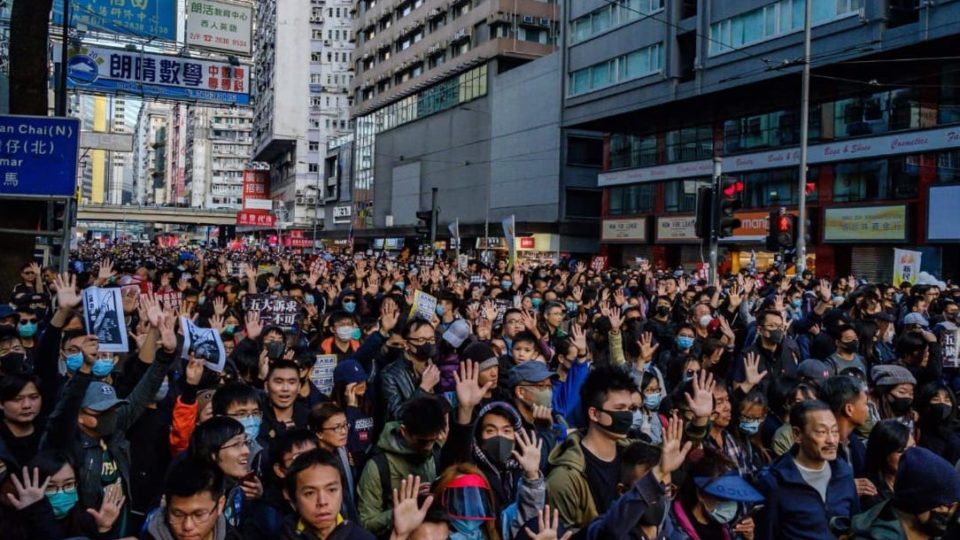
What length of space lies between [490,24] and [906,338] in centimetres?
4606

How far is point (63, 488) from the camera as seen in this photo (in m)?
3.73

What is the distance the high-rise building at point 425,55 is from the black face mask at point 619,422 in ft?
159

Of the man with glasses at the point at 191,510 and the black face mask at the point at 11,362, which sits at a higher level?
the black face mask at the point at 11,362

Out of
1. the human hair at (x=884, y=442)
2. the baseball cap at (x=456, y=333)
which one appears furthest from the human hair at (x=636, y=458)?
the baseball cap at (x=456, y=333)

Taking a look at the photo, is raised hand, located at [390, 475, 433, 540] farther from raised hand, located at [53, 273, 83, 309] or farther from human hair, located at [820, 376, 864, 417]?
raised hand, located at [53, 273, 83, 309]

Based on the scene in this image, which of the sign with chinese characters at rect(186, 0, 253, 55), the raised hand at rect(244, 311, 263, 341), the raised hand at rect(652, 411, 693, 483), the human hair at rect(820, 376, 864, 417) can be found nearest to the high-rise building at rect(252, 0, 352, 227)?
the sign with chinese characters at rect(186, 0, 253, 55)

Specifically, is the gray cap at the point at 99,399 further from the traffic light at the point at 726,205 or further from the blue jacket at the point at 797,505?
the traffic light at the point at 726,205

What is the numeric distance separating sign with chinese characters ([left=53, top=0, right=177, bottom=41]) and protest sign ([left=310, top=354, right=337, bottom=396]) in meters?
13.6

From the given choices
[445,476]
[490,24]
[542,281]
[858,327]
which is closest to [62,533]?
[445,476]

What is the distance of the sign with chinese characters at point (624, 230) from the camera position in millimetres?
39844

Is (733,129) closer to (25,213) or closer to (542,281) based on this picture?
(542,281)

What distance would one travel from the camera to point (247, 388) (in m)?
4.74

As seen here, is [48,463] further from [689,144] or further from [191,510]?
[689,144]

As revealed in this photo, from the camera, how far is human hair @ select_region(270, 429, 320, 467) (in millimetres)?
3906
